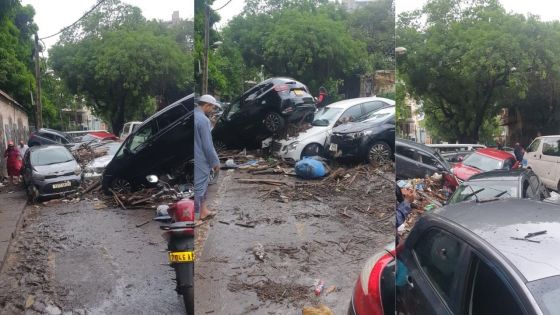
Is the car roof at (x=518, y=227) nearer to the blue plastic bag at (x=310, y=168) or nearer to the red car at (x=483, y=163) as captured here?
the red car at (x=483, y=163)

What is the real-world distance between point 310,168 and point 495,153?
2.50ft

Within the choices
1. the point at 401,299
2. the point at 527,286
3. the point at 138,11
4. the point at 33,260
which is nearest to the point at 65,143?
the point at 33,260

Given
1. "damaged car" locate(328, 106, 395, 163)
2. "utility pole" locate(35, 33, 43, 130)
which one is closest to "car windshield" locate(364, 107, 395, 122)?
"damaged car" locate(328, 106, 395, 163)

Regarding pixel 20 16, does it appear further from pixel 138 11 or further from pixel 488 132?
pixel 488 132

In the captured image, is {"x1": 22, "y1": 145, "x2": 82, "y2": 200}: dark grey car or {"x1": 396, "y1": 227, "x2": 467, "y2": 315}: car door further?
{"x1": 22, "y1": 145, "x2": 82, "y2": 200}: dark grey car

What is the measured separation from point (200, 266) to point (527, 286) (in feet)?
3.65

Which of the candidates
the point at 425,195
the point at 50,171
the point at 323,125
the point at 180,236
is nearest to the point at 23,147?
the point at 50,171

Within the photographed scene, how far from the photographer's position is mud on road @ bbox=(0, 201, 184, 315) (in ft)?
7.38

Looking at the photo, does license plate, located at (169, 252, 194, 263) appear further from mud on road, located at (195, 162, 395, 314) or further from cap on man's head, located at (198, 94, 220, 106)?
cap on man's head, located at (198, 94, 220, 106)

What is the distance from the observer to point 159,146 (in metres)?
2.29

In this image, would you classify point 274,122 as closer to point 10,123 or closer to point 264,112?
point 264,112

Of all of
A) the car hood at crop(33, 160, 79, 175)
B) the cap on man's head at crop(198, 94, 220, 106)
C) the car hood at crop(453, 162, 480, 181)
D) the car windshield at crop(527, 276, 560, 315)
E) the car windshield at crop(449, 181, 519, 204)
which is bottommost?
the car windshield at crop(527, 276, 560, 315)

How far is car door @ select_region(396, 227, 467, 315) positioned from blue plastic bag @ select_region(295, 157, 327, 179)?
1.48 feet

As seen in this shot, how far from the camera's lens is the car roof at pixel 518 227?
4.81 feet
